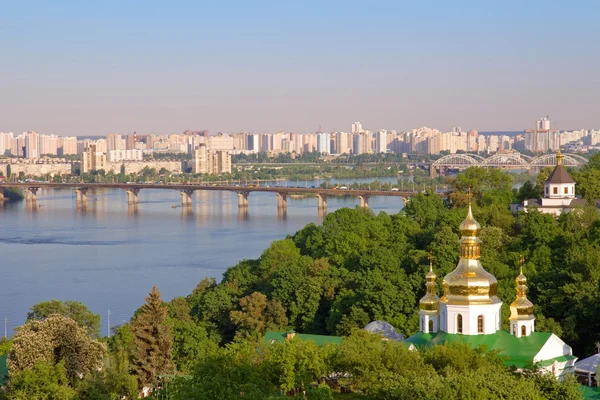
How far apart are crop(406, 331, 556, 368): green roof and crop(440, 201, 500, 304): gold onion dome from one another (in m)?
0.24

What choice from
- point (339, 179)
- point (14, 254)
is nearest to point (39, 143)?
point (339, 179)

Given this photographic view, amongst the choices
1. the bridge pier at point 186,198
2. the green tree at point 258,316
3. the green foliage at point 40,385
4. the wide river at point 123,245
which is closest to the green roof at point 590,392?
the green foliage at point 40,385

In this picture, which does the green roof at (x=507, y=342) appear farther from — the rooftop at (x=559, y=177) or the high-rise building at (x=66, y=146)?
the high-rise building at (x=66, y=146)

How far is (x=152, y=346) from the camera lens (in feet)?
27.5

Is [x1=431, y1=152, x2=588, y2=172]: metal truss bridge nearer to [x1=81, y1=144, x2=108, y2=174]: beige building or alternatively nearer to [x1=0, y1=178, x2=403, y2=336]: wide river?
[x1=0, y1=178, x2=403, y2=336]: wide river

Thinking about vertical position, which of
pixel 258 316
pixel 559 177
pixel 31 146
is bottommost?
pixel 258 316

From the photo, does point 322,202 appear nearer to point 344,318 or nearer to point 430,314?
point 344,318

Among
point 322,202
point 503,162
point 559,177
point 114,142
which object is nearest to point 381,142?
point 114,142

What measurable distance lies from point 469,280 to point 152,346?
2435 millimetres

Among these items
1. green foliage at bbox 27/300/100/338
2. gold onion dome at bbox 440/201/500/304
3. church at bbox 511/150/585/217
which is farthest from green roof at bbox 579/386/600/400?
church at bbox 511/150/585/217

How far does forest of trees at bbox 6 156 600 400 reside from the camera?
662cm

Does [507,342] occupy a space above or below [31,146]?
below

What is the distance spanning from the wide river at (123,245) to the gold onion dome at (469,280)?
18.3 feet

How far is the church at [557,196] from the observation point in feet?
45.9
